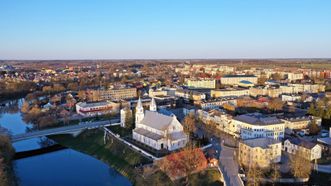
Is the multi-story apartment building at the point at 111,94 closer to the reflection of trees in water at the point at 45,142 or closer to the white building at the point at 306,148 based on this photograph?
the reflection of trees in water at the point at 45,142

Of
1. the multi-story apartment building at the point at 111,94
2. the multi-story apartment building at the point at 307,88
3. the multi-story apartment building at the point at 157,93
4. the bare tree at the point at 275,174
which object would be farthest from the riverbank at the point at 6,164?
the multi-story apartment building at the point at 307,88

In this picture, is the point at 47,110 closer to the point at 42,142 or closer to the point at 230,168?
the point at 42,142

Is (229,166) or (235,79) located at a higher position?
(235,79)

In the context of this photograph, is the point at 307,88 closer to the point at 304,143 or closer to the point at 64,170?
the point at 304,143

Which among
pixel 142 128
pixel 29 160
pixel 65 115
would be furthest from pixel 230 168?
pixel 65 115

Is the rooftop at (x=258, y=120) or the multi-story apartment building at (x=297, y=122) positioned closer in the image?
the rooftop at (x=258, y=120)

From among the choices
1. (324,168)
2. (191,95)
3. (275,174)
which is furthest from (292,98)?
(275,174)

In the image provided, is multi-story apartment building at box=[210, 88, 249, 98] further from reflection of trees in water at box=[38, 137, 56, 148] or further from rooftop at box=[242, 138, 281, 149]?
reflection of trees in water at box=[38, 137, 56, 148]
